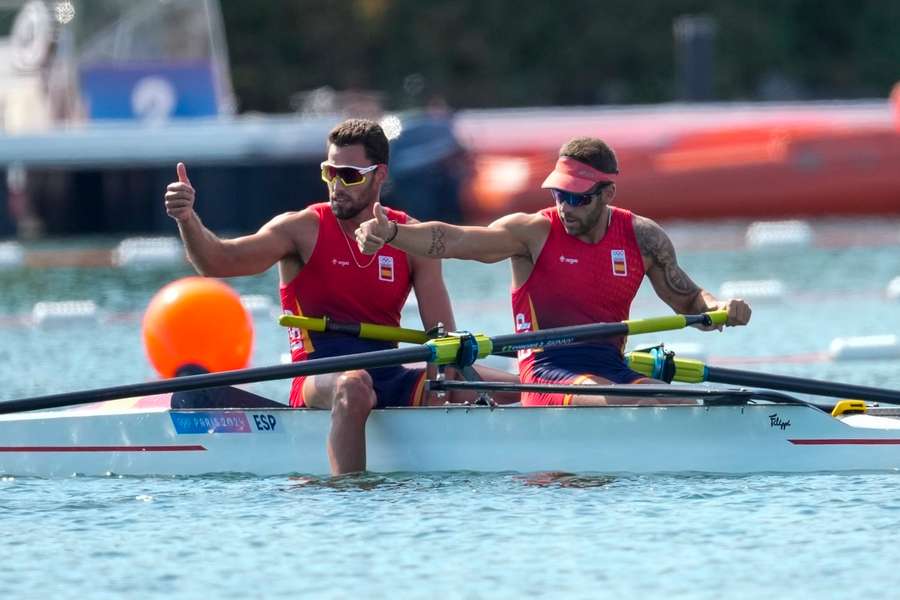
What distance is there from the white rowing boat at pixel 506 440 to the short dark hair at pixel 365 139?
1160 millimetres

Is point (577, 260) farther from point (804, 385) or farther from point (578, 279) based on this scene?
point (804, 385)

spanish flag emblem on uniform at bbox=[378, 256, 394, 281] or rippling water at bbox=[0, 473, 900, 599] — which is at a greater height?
spanish flag emblem on uniform at bbox=[378, 256, 394, 281]

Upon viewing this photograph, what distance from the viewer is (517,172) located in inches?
966

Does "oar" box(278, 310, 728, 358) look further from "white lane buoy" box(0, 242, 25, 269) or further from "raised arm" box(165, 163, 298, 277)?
"white lane buoy" box(0, 242, 25, 269)

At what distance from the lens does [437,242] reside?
820 cm

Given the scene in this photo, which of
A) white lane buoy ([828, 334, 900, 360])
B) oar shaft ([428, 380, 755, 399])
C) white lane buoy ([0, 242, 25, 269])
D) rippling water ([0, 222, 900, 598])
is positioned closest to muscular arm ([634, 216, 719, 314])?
oar shaft ([428, 380, 755, 399])

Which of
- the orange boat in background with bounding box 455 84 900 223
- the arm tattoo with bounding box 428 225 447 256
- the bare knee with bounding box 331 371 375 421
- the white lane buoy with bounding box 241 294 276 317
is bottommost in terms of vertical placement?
the bare knee with bounding box 331 371 375 421

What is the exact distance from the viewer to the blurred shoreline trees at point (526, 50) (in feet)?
135

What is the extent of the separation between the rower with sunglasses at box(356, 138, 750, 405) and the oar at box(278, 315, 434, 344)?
0.46 metres

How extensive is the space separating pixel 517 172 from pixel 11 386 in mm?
12815

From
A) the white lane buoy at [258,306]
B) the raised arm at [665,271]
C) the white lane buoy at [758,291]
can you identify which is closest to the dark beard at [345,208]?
the raised arm at [665,271]

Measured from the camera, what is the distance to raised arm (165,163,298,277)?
806 cm

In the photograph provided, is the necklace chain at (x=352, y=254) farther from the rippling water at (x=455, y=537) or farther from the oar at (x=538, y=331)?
the rippling water at (x=455, y=537)

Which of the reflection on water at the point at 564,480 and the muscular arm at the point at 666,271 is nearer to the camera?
the reflection on water at the point at 564,480
